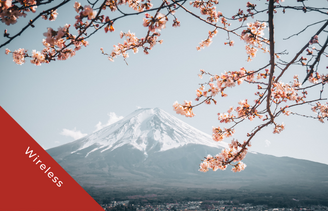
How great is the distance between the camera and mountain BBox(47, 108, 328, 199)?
240 ft

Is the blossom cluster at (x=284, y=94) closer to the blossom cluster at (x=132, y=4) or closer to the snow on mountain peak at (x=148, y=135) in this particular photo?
the blossom cluster at (x=132, y=4)

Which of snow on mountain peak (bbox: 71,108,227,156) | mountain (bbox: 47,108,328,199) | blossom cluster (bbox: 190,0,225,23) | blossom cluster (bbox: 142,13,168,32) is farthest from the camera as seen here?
snow on mountain peak (bbox: 71,108,227,156)

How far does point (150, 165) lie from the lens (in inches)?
3644

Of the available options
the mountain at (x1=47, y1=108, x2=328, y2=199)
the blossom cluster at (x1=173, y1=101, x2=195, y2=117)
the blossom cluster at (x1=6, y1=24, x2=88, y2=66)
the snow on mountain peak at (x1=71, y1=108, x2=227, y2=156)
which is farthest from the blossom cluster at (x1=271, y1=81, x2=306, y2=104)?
the snow on mountain peak at (x1=71, y1=108, x2=227, y2=156)

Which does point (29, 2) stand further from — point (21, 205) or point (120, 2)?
point (21, 205)

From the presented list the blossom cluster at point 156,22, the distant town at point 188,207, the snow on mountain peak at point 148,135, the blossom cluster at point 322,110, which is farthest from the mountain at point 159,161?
the blossom cluster at point 156,22

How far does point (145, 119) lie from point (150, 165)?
54090mm

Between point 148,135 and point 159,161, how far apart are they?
1138 inches

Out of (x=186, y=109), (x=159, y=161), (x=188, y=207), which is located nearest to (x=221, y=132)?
(x=186, y=109)

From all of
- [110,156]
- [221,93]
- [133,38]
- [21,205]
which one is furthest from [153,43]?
[110,156]

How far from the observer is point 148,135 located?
121 meters

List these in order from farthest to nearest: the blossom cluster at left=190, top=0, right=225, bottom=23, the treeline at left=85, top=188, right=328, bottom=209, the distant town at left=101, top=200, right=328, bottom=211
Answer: the treeline at left=85, top=188, right=328, bottom=209 → the distant town at left=101, top=200, right=328, bottom=211 → the blossom cluster at left=190, top=0, right=225, bottom=23

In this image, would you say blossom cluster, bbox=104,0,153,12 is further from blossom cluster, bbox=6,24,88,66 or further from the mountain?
the mountain

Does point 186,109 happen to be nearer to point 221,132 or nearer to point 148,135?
point 221,132
